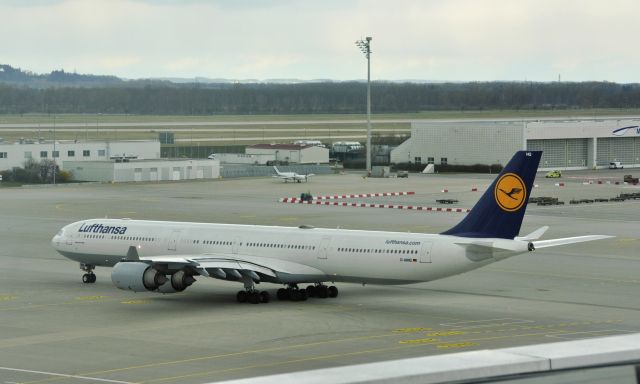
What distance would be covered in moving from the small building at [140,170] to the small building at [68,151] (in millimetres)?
4982

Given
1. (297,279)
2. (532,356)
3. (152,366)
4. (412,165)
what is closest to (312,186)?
(412,165)

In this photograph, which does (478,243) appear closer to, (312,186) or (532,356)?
(532,356)

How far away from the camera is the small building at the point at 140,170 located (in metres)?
135

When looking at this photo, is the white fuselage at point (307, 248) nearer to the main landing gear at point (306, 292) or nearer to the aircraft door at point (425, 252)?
the aircraft door at point (425, 252)

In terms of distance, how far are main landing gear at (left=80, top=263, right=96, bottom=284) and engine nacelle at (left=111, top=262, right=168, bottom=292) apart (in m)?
9.69

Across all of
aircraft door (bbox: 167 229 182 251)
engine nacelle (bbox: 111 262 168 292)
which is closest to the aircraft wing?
engine nacelle (bbox: 111 262 168 292)

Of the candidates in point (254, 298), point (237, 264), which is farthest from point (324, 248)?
point (237, 264)

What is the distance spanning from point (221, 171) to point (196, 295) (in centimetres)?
9755

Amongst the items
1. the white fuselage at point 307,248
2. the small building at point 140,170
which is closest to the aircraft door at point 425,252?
the white fuselage at point 307,248

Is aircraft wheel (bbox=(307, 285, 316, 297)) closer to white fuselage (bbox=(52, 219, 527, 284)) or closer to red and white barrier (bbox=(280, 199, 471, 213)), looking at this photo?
white fuselage (bbox=(52, 219, 527, 284))

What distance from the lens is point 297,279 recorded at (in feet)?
158

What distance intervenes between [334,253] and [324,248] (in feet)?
2.00

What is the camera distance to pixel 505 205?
45844mm

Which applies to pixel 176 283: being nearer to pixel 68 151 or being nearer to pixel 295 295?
pixel 295 295
